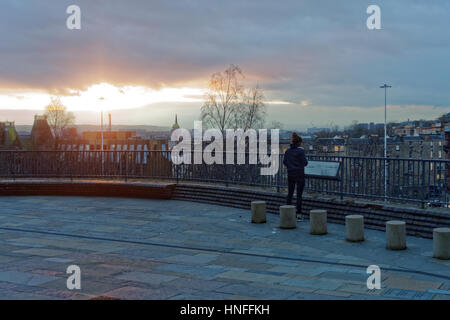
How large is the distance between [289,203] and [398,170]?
282 centimetres

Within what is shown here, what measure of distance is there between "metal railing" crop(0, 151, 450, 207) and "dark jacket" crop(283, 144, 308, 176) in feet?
3.04

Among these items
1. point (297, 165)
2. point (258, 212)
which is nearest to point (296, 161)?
point (297, 165)

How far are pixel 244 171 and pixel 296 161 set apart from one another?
347cm

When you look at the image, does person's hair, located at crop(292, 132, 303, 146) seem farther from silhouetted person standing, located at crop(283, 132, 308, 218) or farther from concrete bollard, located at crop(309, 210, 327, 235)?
concrete bollard, located at crop(309, 210, 327, 235)

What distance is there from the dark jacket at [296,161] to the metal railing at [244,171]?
3.04 feet

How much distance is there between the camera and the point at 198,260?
8258 millimetres

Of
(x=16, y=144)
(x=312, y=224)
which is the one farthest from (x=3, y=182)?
(x=16, y=144)

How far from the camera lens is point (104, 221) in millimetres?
12617

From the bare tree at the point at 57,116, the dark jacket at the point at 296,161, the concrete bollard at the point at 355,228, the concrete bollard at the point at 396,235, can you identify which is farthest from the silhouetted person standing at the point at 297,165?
the bare tree at the point at 57,116

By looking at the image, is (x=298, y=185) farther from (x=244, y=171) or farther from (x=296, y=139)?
(x=244, y=171)

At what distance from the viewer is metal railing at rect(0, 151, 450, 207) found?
1055 centimetres

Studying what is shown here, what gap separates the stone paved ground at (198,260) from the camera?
6.32m

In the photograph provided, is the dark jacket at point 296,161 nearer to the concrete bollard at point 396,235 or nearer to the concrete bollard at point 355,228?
the concrete bollard at point 355,228
